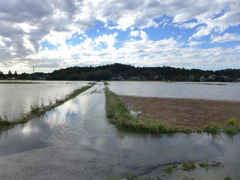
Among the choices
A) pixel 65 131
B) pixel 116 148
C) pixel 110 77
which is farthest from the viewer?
pixel 110 77

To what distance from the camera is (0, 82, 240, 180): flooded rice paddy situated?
20.0ft

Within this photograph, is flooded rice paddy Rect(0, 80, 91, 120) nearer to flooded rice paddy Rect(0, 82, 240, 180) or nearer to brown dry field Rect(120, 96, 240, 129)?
flooded rice paddy Rect(0, 82, 240, 180)

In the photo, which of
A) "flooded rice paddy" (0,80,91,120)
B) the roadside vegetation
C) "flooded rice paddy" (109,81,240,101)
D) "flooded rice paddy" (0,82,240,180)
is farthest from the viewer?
"flooded rice paddy" (109,81,240,101)

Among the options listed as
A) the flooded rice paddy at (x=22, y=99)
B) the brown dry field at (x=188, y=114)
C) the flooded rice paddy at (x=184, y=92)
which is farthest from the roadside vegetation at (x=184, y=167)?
the flooded rice paddy at (x=184, y=92)

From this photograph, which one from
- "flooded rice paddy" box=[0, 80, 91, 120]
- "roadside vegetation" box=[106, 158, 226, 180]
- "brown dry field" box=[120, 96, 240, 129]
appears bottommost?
"brown dry field" box=[120, 96, 240, 129]

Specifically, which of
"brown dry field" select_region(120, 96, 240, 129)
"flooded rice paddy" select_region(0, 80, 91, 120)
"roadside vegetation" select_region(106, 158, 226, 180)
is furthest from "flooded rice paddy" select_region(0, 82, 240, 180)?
"flooded rice paddy" select_region(0, 80, 91, 120)

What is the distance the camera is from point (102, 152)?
7828 mm

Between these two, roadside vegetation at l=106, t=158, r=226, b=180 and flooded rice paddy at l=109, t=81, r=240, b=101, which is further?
flooded rice paddy at l=109, t=81, r=240, b=101

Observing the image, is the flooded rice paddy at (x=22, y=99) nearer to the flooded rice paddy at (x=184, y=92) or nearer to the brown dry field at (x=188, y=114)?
the brown dry field at (x=188, y=114)

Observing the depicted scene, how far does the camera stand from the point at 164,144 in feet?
29.4

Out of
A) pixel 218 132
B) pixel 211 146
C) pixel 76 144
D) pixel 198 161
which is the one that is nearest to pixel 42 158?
pixel 76 144

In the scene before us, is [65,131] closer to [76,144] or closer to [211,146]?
[76,144]

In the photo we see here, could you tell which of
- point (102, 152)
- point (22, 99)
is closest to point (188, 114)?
point (102, 152)

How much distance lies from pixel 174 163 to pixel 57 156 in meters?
4.53
